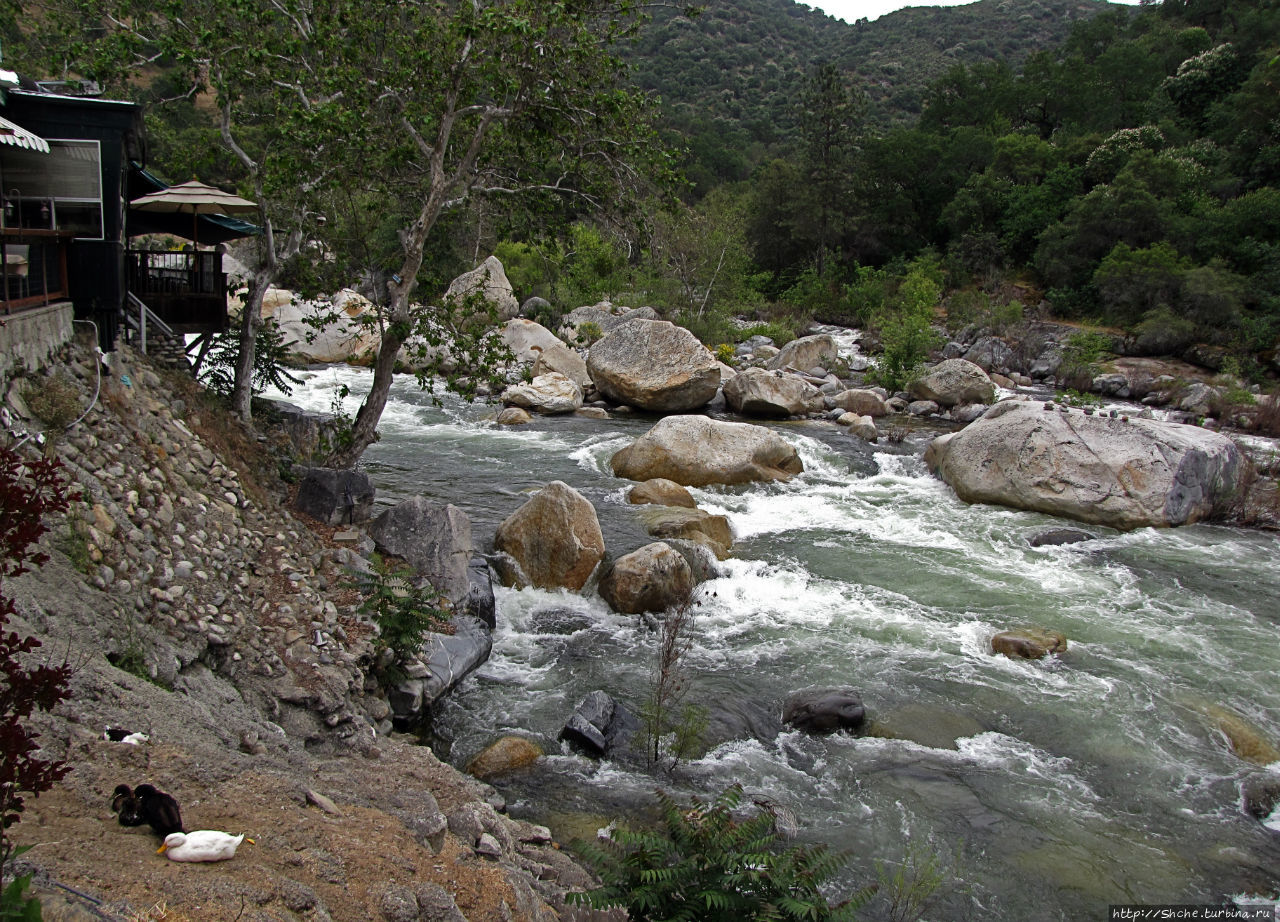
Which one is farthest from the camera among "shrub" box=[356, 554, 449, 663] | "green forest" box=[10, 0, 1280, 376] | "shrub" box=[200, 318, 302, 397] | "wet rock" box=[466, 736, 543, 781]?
"shrub" box=[200, 318, 302, 397]

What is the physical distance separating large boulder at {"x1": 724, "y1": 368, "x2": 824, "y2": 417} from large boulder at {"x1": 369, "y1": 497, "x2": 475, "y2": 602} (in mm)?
12391

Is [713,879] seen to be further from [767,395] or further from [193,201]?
[767,395]

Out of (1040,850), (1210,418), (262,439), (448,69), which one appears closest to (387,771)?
(1040,850)

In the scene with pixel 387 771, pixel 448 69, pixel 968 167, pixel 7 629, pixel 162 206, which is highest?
pixel 968 167

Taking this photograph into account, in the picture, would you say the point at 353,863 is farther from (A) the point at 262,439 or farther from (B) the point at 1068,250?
(B) the point at 1068,250

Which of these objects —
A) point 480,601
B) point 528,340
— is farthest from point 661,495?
point 528,340

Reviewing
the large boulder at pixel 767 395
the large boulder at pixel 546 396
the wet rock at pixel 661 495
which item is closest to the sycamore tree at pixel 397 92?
the wet rock at pixel 661 495

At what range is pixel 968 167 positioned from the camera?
46.9 m

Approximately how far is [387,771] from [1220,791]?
675 cm

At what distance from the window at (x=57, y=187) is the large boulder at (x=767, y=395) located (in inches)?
580

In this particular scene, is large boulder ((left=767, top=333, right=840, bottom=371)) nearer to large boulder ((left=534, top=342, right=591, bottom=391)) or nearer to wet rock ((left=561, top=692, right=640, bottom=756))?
large boulder ((left=534, top=342, right=591, bottom=391))

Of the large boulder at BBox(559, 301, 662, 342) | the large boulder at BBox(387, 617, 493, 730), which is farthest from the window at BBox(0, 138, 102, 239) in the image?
the large boulder at BBox(559, 301, 662, 342)

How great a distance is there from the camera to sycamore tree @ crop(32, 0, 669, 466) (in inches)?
377

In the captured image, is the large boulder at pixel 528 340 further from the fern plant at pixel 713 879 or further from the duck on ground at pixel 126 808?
the duck on ground at pixel 126 808
